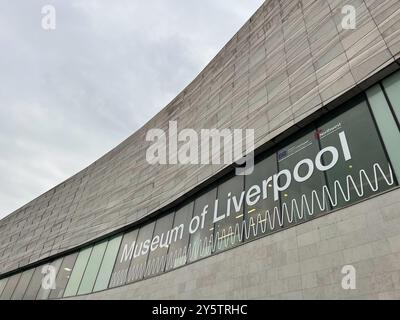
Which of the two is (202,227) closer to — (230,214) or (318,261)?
(230,214)

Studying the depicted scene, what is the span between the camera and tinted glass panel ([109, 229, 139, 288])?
1521cm

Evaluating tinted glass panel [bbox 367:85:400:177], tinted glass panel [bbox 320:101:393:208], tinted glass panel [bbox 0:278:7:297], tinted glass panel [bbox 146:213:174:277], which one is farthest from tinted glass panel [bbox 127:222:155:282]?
tinted glass panel [bbox 0:278:7:297]

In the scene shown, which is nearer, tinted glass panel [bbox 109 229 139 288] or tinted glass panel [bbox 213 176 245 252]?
tinted glass panel [bbox 213 176 245 252]

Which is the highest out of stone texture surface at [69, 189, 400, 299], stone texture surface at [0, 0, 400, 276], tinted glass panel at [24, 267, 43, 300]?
stone texture surface at [0, 0, 400, 276]

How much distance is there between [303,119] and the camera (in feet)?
35.1

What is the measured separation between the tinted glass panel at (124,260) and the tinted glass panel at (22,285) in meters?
10.5

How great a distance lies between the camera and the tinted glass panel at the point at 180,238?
12.9 metres

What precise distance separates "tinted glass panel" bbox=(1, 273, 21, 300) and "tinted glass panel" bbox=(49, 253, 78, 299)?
6.54 meters

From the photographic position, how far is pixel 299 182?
9961mm

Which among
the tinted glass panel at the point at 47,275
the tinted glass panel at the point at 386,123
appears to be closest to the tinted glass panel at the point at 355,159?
the tinted glass panel at the point at 386,123

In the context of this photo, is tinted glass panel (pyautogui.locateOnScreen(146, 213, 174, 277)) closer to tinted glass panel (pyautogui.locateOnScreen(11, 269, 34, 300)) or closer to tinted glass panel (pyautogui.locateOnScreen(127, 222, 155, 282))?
tinted glass panel (pyautogui.locateOnScreen(127, 222, 155, 282))

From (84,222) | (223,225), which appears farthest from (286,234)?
(84,222)

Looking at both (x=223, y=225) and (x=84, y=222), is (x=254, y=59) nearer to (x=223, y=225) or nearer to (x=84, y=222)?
(x=223, y=225)

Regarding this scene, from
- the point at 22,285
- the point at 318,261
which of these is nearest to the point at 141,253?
the point at 318,261
